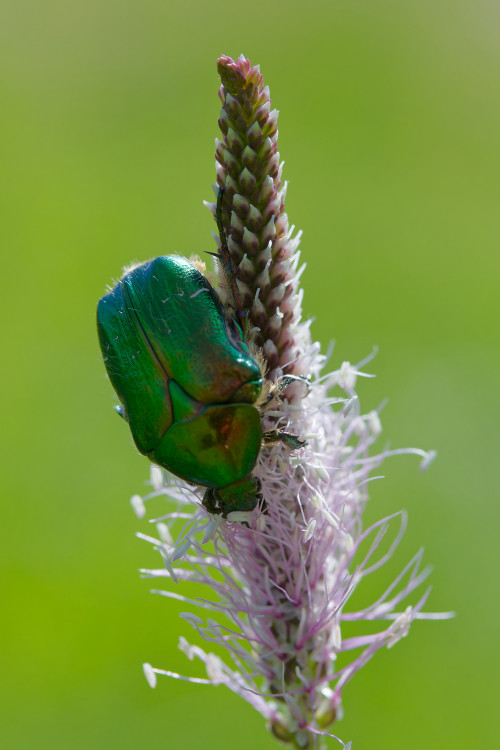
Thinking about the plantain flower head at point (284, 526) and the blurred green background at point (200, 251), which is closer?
the plantain flower head at point (284, 526)

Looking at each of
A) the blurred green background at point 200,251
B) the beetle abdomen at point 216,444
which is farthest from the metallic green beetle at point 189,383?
the blurred green background at point 200,251

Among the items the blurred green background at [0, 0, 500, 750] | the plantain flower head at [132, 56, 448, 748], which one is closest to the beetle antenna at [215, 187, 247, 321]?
the plantain flower head at [132, 56, 448, 748]

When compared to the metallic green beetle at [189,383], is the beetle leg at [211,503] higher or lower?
lower

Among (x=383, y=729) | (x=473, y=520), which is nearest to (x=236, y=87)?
(x=383, y=729)

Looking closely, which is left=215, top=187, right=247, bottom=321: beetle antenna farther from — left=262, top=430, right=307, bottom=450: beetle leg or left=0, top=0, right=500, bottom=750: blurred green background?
left=0, top=0, right=500, bottom=750: blurred green background

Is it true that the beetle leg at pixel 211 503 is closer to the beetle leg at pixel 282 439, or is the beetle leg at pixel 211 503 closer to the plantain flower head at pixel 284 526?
the plantain flower head at pixel 284 526

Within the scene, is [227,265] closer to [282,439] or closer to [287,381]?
[287,381]
